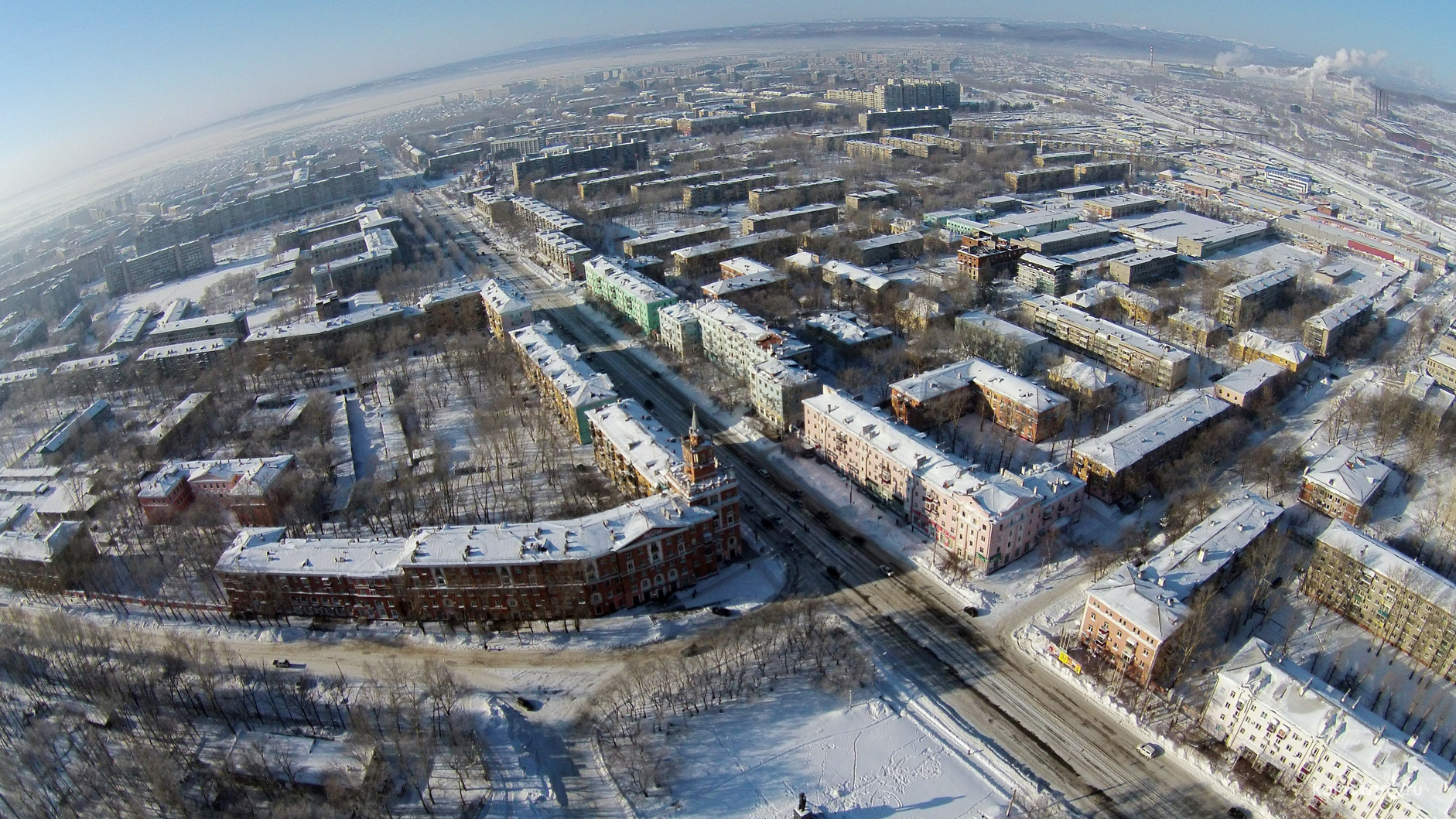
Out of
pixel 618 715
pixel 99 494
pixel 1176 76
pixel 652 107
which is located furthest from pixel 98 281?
pixel 1176 76

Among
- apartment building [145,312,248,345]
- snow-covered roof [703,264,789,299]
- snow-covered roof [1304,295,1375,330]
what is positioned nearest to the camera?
snow-covered roof [1304,295,1375,330]

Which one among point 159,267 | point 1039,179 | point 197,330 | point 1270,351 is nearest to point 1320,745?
point 1270,351

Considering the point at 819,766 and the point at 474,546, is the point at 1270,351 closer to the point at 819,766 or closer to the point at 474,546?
the point at 819,766

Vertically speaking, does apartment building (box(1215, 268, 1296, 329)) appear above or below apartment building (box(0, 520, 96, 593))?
below

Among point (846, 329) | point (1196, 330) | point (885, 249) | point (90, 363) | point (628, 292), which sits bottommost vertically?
point (1196, 330)

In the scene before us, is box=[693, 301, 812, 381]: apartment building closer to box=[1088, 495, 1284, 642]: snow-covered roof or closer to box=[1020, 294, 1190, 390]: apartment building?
box=[1020, 294, 1190, 390]: apartment building

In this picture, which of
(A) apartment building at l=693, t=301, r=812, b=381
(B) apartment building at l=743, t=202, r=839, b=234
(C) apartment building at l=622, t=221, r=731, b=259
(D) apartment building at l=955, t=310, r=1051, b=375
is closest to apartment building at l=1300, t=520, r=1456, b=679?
(D) apartment building at l=955, t=310, r=1051, b=375

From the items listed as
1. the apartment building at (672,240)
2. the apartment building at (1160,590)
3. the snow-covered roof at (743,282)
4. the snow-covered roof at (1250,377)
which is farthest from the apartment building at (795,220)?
the apartment building at (1160,590)
